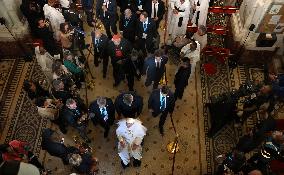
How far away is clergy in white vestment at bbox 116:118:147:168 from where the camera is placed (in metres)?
6.30

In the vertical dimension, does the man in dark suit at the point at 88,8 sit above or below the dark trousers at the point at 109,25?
above

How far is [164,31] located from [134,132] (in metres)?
3.85

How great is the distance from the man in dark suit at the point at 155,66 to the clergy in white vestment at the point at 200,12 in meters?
1.68

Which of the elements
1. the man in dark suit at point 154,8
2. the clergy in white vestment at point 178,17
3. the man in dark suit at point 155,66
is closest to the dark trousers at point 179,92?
the man in dark suit at point 155,66

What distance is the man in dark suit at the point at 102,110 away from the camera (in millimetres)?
6559

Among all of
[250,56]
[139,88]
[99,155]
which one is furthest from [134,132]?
[250,56]

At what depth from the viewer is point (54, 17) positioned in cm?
793

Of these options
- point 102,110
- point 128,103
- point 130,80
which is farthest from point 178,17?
point 102,110

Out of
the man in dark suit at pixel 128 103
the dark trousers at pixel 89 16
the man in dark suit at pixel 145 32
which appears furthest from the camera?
the dark trousers at pixel 89 16

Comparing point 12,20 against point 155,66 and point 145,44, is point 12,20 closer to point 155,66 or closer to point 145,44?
point 145,44

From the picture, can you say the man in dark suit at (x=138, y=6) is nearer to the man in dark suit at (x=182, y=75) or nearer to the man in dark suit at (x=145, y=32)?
the man in dark suit at (x=145, y=32)

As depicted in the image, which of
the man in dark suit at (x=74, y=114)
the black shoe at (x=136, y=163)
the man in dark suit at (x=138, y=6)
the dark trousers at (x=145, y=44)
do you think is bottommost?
the black shoe at (x=136, y=163)

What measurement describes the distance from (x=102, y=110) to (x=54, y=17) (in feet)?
8.69

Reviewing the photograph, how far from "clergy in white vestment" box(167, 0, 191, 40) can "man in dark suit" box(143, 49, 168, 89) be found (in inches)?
52.4
